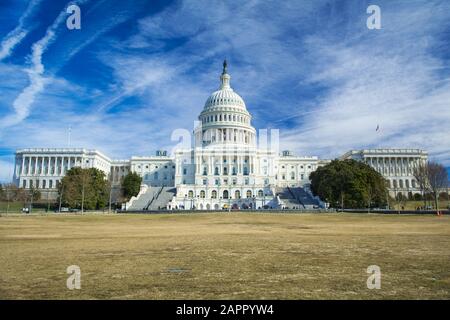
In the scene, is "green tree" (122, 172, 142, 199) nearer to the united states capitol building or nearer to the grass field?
the united states capitol building

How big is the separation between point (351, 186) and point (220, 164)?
57.5m

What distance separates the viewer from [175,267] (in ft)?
34.6

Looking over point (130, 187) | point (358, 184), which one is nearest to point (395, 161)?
point (358, 184)

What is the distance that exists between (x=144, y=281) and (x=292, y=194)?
320ft

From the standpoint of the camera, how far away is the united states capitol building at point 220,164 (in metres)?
111

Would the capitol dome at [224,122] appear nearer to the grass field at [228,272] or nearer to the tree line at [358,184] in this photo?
the tree line at [358,184]

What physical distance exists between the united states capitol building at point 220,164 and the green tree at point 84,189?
15396 mm

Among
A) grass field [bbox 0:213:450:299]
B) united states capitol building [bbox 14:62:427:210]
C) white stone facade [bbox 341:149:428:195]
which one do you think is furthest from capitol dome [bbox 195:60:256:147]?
grass field [bbox 0:213:450:299]

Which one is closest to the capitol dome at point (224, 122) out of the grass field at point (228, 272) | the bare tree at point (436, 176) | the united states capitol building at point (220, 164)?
the united states capitol building at point (220, 164)

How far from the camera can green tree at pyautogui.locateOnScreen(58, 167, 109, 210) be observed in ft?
265

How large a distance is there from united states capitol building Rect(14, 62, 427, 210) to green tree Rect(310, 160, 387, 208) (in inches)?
824

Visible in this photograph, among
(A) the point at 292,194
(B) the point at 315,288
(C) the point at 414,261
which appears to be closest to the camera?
(B) the point at 315,288
